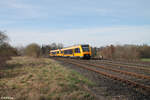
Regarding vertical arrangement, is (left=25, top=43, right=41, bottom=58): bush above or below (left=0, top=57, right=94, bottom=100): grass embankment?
above

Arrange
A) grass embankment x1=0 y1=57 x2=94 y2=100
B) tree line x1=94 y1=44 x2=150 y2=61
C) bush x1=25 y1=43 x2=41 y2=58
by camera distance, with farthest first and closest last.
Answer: bush x1=25 y1=43 x2=41 y2=58
tree line x1=94 y1=44 x2=150 y2=61
grass embankment x1=0 y1=57 x2=94 y2=100

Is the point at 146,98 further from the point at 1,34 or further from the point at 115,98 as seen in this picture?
the point at 1,34

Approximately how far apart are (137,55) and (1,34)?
25.0 meters

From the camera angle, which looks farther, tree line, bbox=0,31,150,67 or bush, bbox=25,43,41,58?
bush, bbox=25,43,41,58

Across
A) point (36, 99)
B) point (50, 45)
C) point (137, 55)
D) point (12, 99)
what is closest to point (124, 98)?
point (36, 99)

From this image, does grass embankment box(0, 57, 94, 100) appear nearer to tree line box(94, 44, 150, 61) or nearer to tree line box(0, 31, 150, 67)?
tree line box(0, 31, 150, 67)

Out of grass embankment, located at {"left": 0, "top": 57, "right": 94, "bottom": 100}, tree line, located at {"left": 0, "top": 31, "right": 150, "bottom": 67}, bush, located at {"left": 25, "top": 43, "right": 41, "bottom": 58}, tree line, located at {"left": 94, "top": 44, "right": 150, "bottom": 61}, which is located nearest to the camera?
grass embankment, located at {"left": 0, "top": 57, "right": 94, "bottom": 100}

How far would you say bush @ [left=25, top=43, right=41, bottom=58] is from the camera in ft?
152

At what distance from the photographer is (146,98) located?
17.6 ft

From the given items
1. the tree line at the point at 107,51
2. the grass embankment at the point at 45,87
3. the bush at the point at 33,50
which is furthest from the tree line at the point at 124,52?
the grass embankment at the point at 45,87

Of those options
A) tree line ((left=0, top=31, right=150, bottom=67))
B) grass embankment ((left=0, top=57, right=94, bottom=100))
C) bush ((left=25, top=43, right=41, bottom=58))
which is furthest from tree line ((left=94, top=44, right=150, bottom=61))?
grass embankment ((left=0, top=57, right=94, bottom=100))

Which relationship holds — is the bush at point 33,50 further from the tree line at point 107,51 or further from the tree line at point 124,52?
the tree line at point 124,52

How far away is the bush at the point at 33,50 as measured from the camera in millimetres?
46250

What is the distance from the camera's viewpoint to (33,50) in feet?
153
